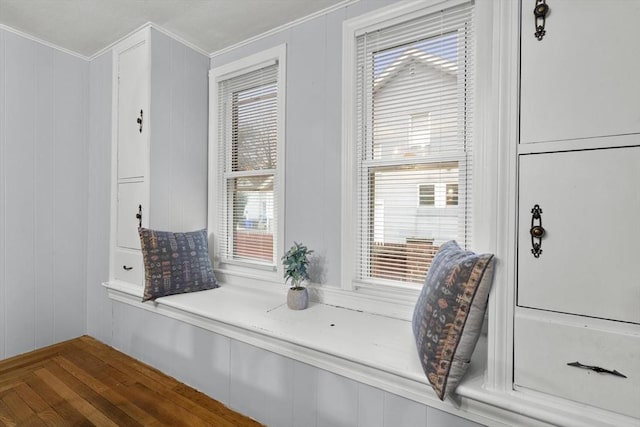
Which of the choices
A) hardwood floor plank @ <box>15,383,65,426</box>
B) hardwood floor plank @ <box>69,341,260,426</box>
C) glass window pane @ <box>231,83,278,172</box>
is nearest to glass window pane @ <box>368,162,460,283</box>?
glass window pane @ <box>231,83,278,172</box>

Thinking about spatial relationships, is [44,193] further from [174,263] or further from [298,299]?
[298,299]

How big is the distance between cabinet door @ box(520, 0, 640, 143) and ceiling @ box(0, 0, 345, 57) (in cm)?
136

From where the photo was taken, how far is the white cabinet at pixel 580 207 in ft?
2.96

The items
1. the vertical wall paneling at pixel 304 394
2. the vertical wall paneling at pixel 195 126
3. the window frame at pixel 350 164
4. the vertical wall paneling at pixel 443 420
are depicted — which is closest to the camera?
the vertical wall paneling at pixel 443 420

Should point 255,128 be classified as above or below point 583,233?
above

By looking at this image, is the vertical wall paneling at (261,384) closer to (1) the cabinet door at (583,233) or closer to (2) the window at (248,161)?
(2) the window at (248,161)

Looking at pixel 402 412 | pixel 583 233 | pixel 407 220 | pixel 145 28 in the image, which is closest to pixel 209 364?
pixel 402 412

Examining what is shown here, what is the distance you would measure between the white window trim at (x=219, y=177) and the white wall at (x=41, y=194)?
1.14m

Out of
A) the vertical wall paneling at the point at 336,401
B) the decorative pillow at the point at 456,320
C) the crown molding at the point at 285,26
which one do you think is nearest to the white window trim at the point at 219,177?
the crown molding at the point at 285,26

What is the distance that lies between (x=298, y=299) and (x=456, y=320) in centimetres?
104

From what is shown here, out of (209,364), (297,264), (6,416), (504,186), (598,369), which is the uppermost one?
(504,186)

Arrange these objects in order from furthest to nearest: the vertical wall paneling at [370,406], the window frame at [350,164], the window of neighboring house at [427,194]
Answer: the window frame at [350,164] < the window of neighboring house at [427,194] < the vertical wall paneling at [370,406]

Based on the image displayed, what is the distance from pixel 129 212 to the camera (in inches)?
95.3

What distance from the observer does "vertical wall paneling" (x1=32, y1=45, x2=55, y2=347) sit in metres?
2.43
